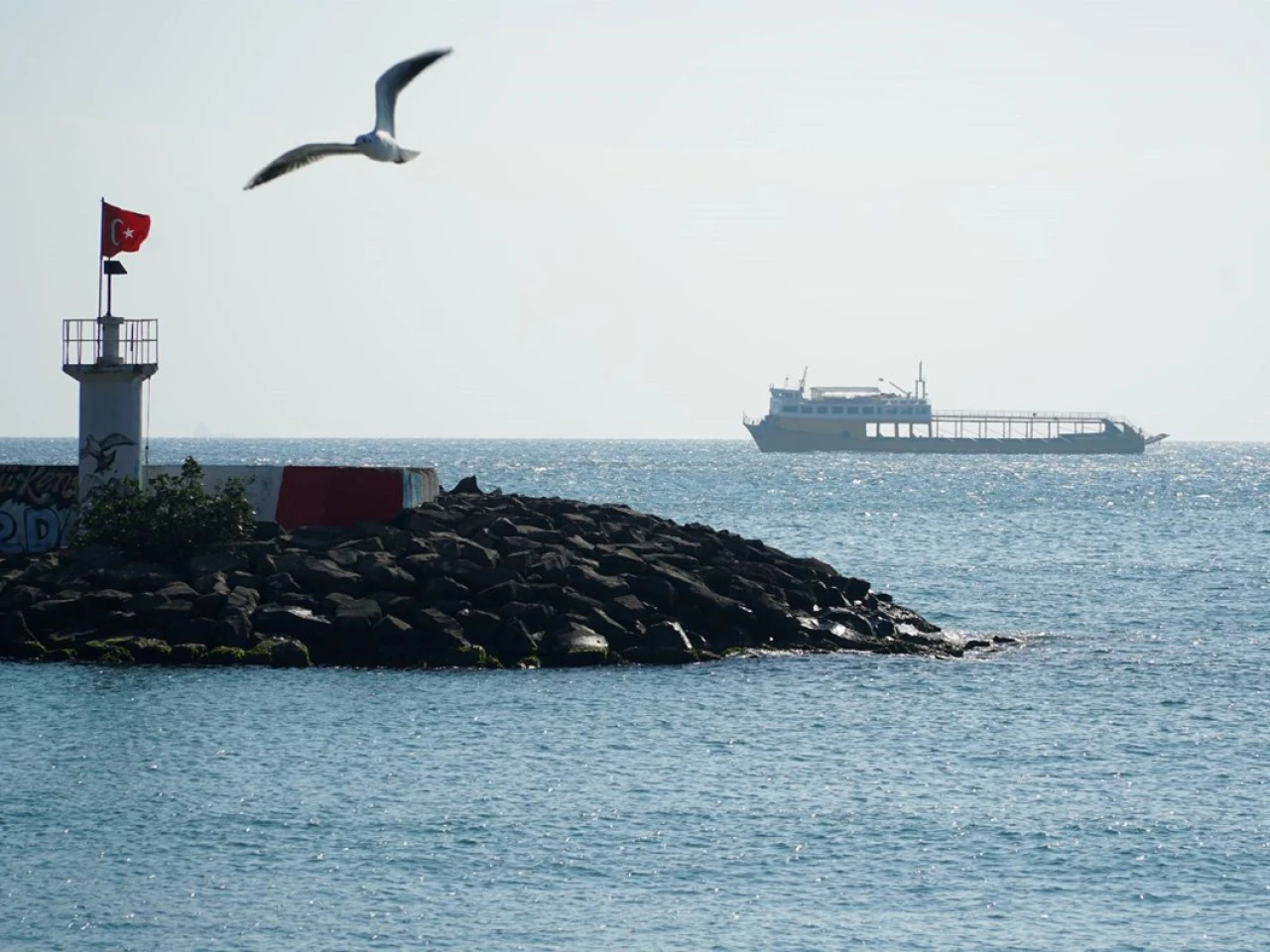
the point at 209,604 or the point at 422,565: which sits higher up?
the point at 422,565

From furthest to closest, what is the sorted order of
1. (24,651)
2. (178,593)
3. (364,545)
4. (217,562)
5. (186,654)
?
(364,545), (217,562), (178,593), (24,651), (186,654)

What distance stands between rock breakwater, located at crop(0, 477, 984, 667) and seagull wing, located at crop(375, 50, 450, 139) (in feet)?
50.7

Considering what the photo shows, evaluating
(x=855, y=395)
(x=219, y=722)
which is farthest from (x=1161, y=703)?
(x=855, y=395)

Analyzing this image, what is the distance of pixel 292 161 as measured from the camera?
14656 millimetres

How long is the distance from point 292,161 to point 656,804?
8.96 m

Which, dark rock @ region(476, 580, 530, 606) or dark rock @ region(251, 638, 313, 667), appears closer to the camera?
dark rock @ region(251, 638, 313, 667)

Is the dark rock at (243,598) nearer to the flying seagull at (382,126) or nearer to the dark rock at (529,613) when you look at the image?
the dark rock at (529,613)

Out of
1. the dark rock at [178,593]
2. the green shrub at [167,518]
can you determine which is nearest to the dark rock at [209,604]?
the dark rock at [178,593]

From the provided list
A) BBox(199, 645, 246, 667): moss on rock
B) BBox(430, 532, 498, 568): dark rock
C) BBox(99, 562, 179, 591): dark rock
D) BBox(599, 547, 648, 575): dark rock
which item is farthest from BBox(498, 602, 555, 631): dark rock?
BBox(99, 562, 179, 591): dark rock

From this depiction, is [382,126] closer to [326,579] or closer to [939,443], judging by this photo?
[326,579]

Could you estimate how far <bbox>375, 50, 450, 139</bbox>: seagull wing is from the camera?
47.5 ft

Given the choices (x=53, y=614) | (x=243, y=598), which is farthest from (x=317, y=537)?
(x=53, y=614)

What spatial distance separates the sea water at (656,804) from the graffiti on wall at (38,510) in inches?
257

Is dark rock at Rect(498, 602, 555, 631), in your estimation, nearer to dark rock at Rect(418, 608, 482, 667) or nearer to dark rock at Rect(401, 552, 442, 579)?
dark rock at Rect(418, 608, 482, 667)
